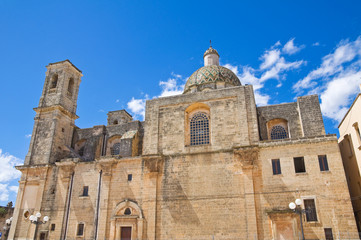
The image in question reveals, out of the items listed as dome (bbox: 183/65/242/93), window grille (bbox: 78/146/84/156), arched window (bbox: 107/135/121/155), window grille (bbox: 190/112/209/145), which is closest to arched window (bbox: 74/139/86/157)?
window grille (bbox: 78/146/84/156)

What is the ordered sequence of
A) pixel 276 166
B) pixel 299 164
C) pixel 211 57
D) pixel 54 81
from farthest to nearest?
pixel 211 57, pixel 54 81, pixel 276 166, pixel 299 164

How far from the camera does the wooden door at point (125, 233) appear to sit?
18.6m

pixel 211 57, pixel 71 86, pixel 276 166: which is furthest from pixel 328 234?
pixel 71 86

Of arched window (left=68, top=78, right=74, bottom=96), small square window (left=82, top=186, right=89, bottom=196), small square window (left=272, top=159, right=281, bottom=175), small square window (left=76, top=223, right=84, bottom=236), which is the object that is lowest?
small square window (left=76, top=223, right=84, bottom=236)

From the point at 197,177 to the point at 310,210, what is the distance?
6551 mm

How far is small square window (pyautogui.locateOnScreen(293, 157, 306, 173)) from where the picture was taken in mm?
16906

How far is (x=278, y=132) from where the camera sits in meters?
20.7

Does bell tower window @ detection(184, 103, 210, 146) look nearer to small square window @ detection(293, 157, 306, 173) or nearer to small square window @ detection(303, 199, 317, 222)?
small square window @ detection(293, 157, 306, 173)

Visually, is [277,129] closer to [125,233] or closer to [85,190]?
[125,233]

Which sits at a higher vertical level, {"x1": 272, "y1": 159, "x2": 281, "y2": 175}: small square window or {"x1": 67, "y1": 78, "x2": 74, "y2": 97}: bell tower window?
{"x1": 67, "y1": 78, "x2": 74, "y2": 97}: bell tower window

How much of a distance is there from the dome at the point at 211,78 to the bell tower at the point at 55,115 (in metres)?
10.2

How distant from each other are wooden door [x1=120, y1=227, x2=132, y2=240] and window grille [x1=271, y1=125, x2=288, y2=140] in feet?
37.3

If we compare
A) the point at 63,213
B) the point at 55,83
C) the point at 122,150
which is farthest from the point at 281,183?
the point at 55,83

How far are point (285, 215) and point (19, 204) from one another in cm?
1850
